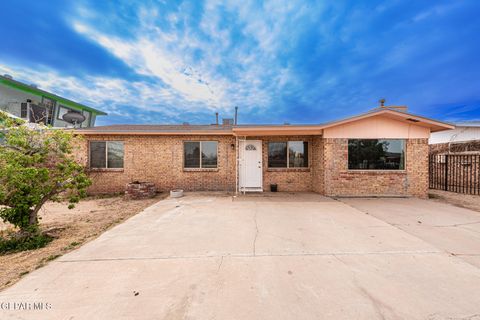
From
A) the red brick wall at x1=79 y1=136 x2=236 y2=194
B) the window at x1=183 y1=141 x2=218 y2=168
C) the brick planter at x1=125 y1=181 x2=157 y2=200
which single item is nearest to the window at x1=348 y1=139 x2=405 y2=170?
the red brick wall at x1=79 y1=136 x2=236 y2=194

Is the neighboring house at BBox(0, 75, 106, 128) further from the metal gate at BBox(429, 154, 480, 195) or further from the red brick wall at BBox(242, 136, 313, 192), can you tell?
the metal gate at BBox(429, 154, 480, 195)

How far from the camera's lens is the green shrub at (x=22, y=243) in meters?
3.57

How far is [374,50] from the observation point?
18.2m

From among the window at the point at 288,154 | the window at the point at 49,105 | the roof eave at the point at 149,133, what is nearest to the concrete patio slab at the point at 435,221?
the window at the point at 288,154

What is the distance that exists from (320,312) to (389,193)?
7611 millimetres

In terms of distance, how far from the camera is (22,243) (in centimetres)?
372

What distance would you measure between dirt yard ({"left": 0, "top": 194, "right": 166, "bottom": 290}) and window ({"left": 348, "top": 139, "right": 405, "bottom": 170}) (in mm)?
8137

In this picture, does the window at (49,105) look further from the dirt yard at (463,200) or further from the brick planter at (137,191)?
the dirt yard at (463,200)

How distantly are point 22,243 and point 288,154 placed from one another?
8407 millimetres

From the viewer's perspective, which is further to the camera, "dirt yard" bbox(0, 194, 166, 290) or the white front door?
the white front door

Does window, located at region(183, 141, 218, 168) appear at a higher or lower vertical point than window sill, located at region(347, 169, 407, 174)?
higher

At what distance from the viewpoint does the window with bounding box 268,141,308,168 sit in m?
8.79

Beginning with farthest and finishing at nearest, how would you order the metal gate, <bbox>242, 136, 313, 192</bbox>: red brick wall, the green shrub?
1. <bbox>242, 136, 313, 192</bbox>: red brick wall
2. the metal gate
3. the green shrub

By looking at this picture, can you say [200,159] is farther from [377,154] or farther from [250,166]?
[377,154]
